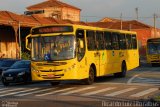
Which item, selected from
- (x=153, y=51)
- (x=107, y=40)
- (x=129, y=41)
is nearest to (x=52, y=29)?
(x=107, y=40)

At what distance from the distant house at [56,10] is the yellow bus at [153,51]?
153 feet

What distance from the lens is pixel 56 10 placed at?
9206 centimetres

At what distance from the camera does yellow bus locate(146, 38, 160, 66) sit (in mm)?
44375

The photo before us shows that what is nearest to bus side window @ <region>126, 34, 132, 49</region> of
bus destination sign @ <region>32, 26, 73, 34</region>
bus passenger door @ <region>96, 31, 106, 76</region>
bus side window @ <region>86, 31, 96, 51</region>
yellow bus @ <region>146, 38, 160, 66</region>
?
bus passenger door @ <region>96, 31, 106, 76</region>

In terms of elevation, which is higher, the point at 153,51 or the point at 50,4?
the point at 50,4

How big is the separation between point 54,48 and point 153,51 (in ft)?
83.9

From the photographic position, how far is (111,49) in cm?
2581

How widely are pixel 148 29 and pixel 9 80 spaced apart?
67.3 meters

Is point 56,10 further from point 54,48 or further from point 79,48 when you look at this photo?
point 54,48

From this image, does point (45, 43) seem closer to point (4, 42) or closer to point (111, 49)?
point (111, 49)

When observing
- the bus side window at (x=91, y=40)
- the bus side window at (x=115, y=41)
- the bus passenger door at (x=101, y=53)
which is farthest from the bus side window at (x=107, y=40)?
the bus side window at (x=91, y=40)

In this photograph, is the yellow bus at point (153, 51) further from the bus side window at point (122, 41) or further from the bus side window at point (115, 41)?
the bus side window at point (115, 41)

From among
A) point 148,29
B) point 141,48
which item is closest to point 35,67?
point 141,48

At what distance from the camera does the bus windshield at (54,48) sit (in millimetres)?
20562
